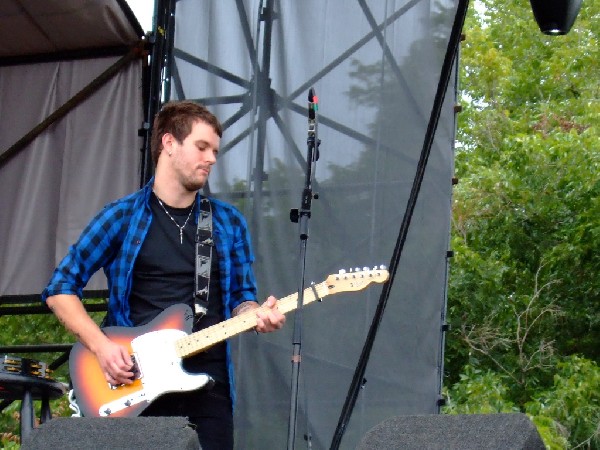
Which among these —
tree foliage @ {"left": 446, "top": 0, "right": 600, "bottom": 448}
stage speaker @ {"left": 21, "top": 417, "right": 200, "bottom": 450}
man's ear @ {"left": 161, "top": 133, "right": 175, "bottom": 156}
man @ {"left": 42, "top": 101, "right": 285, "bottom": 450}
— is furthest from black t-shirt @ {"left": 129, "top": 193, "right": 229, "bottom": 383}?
tree foliage @ {"left": 446, "top": 0, "right": 600, "bottom": 448}

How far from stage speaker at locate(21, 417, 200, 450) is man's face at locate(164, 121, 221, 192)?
1.61 meters

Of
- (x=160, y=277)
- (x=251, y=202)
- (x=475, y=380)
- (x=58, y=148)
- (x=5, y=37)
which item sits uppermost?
(x=5, y=37)

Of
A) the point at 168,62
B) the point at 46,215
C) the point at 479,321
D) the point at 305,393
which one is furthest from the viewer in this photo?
the point at 479,321

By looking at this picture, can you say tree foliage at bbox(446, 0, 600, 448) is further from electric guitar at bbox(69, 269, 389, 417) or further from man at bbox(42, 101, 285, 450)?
electric guitar at bbox(69, 269, 389, 417)

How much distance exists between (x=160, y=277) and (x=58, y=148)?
273 cm

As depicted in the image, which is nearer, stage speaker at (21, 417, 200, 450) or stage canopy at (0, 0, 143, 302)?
stage speaker at (21, 417, 200, 450)

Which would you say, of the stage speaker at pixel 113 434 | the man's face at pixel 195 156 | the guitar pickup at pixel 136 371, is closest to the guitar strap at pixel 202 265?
the man's face at pixel 195 156

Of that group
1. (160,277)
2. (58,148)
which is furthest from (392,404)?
(58,148)

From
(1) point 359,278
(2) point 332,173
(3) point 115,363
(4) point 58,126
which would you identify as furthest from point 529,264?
(3) point 115,363

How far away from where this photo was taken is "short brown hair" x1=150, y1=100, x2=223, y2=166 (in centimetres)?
425

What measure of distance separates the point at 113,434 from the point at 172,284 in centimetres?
149

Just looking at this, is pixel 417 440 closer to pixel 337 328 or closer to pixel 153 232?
pixel 153 232

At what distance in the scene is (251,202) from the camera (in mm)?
5441

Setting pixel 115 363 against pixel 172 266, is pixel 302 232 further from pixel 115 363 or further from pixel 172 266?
pixel 115 363
